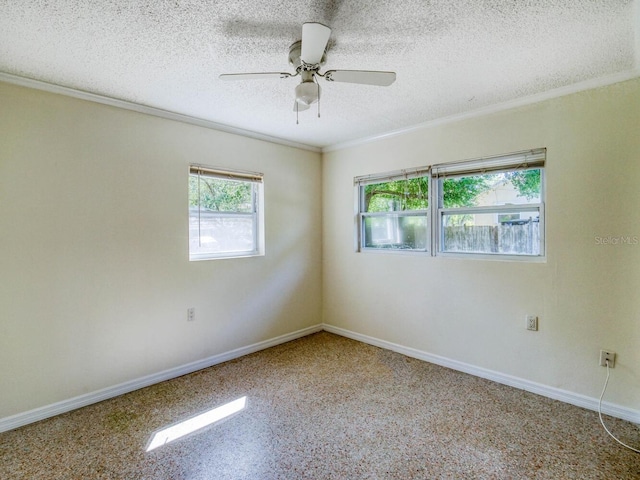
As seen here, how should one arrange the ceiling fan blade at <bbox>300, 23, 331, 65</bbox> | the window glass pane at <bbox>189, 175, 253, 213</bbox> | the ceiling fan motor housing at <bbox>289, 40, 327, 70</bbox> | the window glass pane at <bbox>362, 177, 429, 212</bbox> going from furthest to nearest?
the window glass pane at <bbox>362, 177, 429, 212</bbox> < the window glass pane at <bbox>189, 175, 253, 213</bbox> < the ceiling fan motor housing at <bbox>289, 40, 327, 70</bbox> < the ceiling fan blade at <bbox>300, 23, 331, 65</bbox>

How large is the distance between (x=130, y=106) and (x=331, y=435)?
2.91 m

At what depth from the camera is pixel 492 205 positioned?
2861 mm

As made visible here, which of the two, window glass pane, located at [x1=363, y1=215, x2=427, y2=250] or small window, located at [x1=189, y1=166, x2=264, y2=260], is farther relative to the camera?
window glass pane, located at [x1=363, y1=215, x2=427, y2=250]

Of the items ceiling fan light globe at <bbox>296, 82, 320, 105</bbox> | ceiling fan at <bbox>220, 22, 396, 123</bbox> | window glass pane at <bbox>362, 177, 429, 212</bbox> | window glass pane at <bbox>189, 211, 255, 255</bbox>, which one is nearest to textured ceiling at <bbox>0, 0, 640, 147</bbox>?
ceiling fan at <bbox>220, 22, 396, 123</bbox>

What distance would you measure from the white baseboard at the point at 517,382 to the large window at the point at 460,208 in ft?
3.37

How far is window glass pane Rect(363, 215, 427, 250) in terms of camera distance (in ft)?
11.1

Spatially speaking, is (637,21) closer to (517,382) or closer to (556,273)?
(556,273)

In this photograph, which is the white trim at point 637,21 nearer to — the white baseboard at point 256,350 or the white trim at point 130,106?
the white baseboard at point 256,350

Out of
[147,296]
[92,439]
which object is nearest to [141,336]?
[147,296]

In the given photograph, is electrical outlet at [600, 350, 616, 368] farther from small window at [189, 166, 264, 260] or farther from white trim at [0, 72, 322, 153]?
white trim at [0, 72, 322, 153]

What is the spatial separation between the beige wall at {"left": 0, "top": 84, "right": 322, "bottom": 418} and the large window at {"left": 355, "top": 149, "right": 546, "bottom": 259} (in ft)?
4.68

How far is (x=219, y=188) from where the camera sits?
3301mm

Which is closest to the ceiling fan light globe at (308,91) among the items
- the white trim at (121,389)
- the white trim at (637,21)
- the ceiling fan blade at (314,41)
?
the ceiling fan blade at (314,41)

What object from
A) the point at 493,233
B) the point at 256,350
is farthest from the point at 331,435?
the point at 493,233
